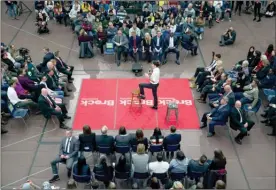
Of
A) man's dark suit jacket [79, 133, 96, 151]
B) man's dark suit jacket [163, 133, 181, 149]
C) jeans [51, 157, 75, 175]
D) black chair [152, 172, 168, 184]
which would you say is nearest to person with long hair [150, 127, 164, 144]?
man's dark suit jacket [163, 133, 181, 149]

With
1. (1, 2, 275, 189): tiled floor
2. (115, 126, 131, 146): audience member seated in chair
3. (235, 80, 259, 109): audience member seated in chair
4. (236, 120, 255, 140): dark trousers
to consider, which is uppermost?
(115, 126, 131, 146): audience member seated in chair

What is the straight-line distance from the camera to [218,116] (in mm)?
10266

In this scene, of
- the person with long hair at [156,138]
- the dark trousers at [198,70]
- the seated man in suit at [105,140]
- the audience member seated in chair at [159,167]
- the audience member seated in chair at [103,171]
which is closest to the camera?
the audience member seated in chair at [103,171]

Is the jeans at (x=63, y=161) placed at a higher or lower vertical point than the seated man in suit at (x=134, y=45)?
lower

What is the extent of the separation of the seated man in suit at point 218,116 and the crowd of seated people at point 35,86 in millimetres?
4205

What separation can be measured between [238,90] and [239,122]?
5.99 ft

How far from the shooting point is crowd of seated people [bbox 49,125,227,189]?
8.16 m

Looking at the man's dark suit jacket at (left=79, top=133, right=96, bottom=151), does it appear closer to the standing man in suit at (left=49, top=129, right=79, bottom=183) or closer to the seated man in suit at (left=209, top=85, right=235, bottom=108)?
the standing man in suit at (left=49, top=129, right=79, bottom=183)

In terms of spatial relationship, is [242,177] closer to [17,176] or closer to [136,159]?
[136,159]

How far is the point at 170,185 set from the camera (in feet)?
25.8

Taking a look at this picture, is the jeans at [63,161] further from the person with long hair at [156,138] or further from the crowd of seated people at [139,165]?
the person with long hair at [156,138]

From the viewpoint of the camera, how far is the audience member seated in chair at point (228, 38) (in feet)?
51.6

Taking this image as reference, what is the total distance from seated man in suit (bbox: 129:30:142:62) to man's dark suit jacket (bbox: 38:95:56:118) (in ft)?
15.1

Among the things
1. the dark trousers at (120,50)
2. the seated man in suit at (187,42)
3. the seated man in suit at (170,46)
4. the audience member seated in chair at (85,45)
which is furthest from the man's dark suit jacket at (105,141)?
the seated man in suit at (187,42)
